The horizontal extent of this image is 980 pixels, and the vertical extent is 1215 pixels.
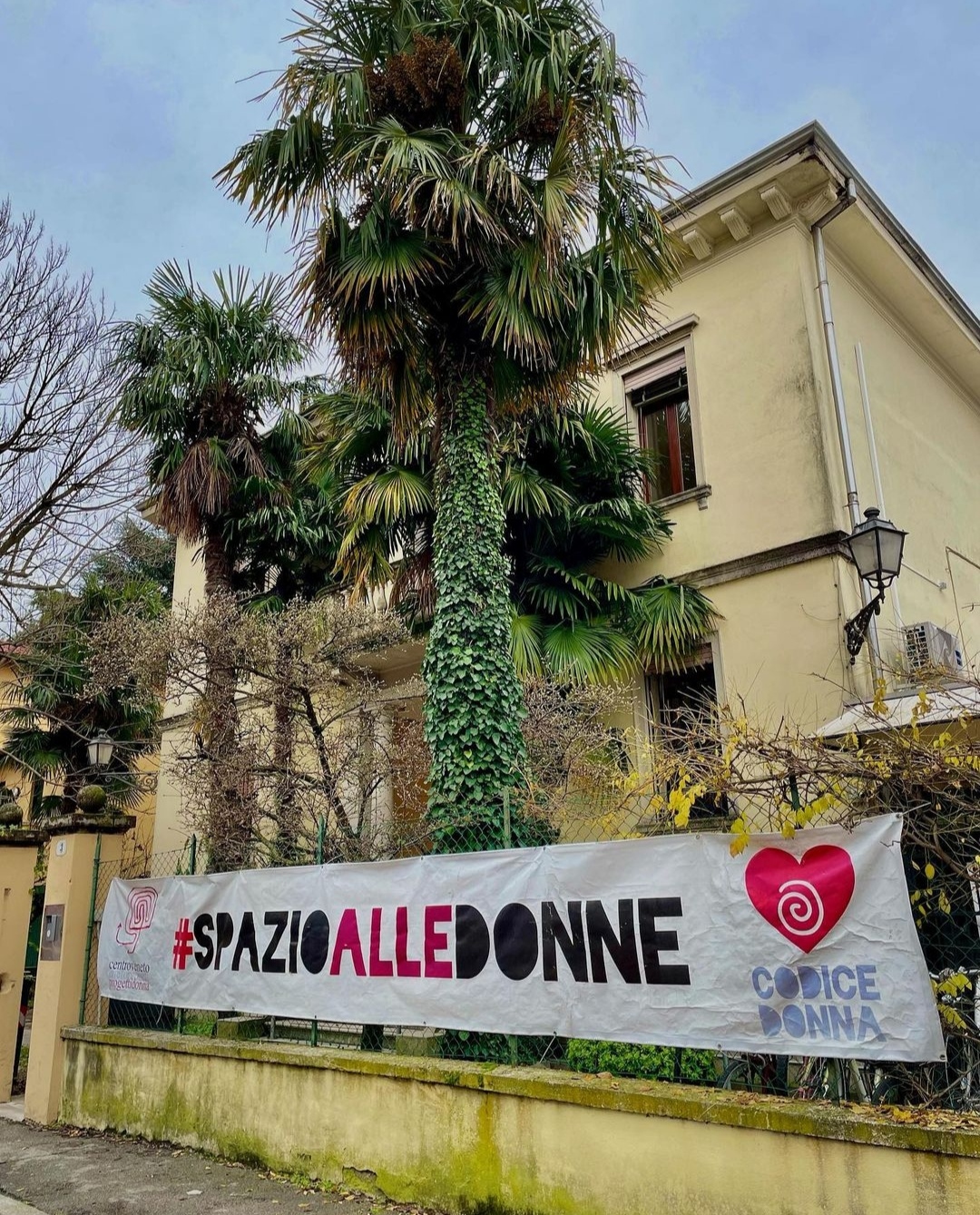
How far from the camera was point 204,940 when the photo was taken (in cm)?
733

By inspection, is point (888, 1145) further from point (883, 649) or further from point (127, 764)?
point (127, 764)

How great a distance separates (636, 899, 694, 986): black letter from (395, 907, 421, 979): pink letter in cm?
163

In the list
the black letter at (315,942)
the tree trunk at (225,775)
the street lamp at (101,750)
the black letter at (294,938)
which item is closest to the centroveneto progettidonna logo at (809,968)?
the black letter at (315,942)

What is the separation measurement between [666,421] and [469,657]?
6.75 m

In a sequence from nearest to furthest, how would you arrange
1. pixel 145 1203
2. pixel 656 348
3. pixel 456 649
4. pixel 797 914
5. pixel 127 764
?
pixel 797 914, pixel 145 1203, pixel 456 649, pixel 656 348, pixel 127 764

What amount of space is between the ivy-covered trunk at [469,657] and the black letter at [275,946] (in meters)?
1.26

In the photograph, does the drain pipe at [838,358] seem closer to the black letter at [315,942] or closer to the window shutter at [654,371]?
the window shutter at [654,371]

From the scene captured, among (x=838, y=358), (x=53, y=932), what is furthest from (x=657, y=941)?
(x=838, y=358)

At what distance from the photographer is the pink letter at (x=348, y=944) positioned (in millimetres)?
6090

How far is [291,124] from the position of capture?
25.5 feet

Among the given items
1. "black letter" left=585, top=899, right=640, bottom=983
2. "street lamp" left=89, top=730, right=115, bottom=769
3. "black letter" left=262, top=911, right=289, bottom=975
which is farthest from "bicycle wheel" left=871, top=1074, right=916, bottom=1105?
"street lamp" left=89, top=730, right=115, bottom=769

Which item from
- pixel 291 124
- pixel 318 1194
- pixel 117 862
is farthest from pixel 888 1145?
pixel 291 124

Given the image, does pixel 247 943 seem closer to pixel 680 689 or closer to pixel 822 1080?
pixel 822 1080

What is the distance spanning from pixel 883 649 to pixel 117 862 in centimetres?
806
